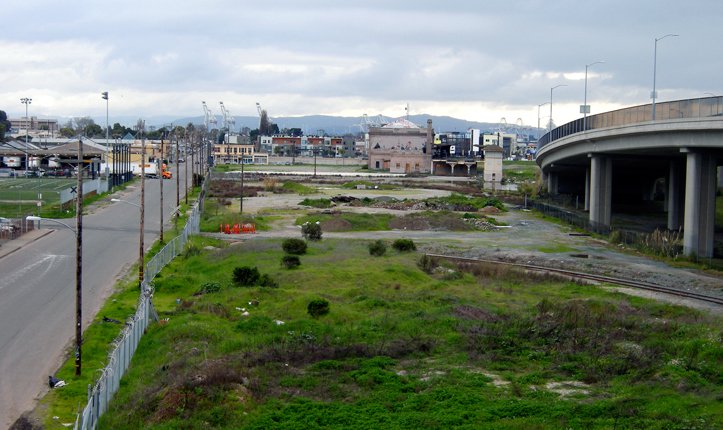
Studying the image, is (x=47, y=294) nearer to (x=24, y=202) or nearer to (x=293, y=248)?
(x=293, y=248)

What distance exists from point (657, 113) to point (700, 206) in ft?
23.6

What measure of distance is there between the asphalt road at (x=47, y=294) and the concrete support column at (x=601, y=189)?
4048cm

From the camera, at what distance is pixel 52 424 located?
15312 millimetres

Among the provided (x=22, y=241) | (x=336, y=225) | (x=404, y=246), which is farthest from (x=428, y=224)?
(x=22, y=241)

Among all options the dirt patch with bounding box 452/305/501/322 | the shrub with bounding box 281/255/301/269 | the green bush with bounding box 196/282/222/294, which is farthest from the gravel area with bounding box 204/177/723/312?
the green bush with bounding box 196/282/222/294

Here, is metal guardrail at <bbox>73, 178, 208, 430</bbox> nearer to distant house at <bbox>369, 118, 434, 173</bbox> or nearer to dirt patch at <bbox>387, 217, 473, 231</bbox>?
dirt patch at <bbox>387, 217, 473, 231</bbox>

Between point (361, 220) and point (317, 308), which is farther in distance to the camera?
point (361, 220)

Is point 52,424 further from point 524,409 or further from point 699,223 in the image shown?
point 699,223

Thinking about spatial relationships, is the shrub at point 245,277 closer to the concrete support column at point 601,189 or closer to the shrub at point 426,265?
the shrub at point 426,265

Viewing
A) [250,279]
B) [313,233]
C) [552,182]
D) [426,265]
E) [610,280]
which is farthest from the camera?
[552,182]

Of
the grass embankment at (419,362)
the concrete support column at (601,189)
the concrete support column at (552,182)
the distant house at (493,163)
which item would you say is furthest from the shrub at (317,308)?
the distant house at (493,163)

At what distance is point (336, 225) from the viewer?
183ft

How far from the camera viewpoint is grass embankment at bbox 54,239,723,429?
14.4 meters

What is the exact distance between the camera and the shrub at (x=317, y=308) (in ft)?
77.9
